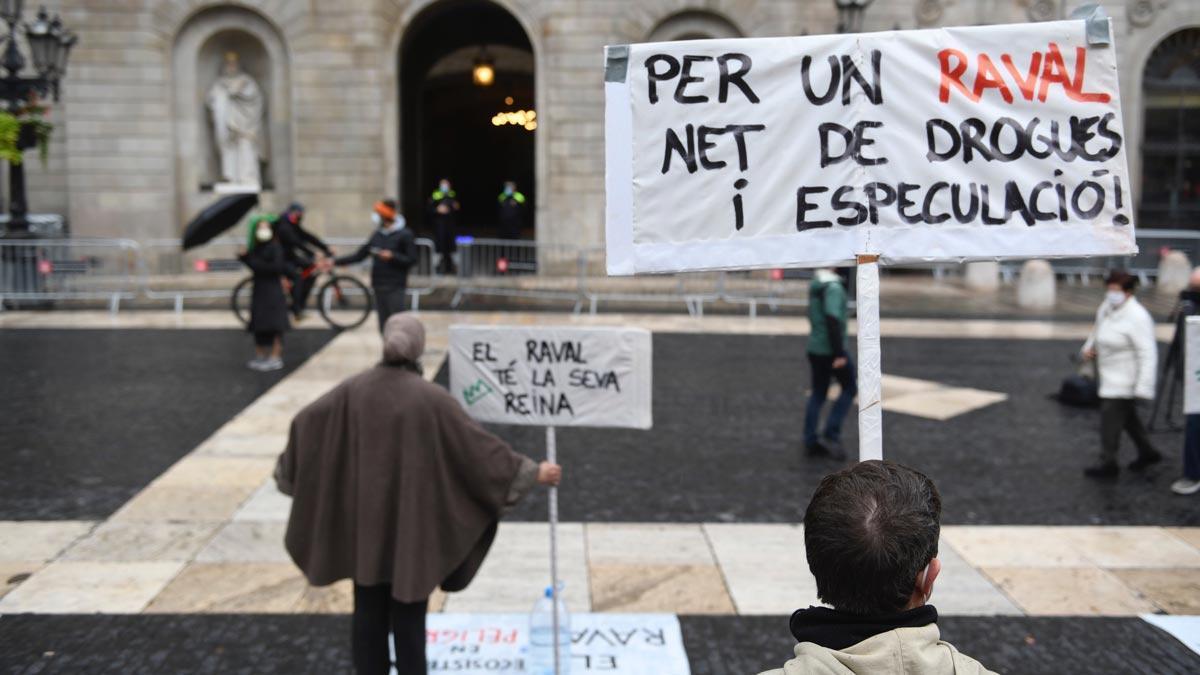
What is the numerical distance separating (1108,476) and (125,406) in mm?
8683

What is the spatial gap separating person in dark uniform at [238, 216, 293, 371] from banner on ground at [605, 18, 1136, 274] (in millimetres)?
9430

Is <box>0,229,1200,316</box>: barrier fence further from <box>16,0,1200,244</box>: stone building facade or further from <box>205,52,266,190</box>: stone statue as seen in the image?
<box>205,52,266,190</box>: stone statue

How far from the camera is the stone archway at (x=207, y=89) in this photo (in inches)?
914

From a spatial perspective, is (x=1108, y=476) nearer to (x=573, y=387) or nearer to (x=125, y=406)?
(x=573, y=387)

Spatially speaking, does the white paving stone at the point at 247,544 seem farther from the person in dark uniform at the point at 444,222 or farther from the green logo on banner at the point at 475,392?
the person in dark uniform at the point at 444,222

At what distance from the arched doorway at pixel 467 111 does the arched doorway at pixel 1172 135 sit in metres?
15.0

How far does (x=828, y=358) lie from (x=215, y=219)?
10585 mm

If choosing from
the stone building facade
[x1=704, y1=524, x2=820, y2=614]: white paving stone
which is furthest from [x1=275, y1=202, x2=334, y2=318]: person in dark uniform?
[x1=704, y1=524, x2=820, y2=614]: white paving stone

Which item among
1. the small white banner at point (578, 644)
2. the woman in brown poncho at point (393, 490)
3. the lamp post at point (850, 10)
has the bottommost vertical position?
the small white banner at point (578, 644)

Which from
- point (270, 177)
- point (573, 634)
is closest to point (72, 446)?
point (573, 634)

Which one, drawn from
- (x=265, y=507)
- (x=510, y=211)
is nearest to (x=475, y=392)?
(x=265, y=507)

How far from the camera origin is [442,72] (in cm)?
3416

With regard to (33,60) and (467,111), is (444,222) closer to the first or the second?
(33,60)

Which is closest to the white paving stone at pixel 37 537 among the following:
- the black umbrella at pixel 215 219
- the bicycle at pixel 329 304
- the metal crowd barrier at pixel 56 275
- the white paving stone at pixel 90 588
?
the white paving stone at pixel 90 588
